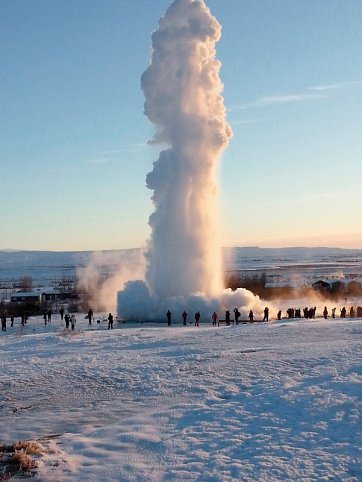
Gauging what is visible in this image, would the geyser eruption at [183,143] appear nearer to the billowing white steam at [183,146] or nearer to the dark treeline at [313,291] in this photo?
the billowing white steam at [183,146]

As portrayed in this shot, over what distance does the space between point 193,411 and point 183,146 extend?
32.0 metres

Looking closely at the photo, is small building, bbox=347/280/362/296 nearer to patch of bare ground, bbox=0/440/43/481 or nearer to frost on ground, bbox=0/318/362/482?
frost on ground, bbox=0/318/362/482

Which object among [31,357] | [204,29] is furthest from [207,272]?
[31,357]

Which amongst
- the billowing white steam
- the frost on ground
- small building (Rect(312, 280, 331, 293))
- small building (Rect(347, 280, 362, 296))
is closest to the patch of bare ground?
the frost on ground

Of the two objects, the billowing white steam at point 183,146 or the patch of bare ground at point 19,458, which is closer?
the patch of bare ground at point 19,458

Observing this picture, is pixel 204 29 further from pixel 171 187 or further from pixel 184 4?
pixel 171 187

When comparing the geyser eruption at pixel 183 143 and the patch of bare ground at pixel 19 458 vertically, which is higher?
the geyser eruption at pixel 183 143

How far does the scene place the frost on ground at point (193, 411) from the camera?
7867 millimetres

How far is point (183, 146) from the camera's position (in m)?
A: 40.7

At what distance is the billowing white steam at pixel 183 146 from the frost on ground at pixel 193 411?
75.4ft

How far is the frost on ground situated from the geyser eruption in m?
23.0

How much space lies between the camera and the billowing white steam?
4075cm

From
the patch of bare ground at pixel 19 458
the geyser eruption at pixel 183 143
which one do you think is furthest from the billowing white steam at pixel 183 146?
the patch of bare ground at pixel 19 458

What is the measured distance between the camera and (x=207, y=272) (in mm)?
41469
